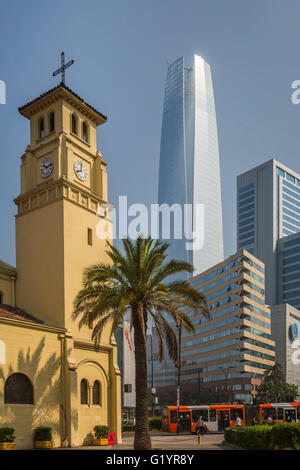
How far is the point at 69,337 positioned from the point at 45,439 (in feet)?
20.9

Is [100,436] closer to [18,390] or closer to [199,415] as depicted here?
[18,390]

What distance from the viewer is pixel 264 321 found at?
123000 millimetres

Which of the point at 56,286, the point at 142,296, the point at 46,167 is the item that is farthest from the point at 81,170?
the point at 142,296

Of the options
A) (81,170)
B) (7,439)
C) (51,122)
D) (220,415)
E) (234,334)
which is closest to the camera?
(7,439)

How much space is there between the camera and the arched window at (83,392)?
34.0 m

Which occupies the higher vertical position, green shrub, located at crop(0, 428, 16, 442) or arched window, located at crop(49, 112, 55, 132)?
arched window, located at crop(49, 112, 55, 132)

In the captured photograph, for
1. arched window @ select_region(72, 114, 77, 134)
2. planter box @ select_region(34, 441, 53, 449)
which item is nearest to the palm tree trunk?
planter box @ select_region(34, 441, 53, 449)

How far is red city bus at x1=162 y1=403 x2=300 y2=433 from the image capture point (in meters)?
50.0

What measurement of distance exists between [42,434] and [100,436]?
Answer: 481 centimetres

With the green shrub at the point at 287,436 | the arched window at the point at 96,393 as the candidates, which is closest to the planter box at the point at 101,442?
the arched window at the point at 96,393

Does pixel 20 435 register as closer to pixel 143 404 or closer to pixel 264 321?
pixel 143 404

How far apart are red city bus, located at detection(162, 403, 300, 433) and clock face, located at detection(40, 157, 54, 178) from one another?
25997 mm

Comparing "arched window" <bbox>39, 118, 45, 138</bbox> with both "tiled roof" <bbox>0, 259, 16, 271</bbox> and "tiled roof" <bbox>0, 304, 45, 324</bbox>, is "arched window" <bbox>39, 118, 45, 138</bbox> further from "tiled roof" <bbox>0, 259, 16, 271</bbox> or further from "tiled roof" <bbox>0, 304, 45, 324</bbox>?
"tiled roof" <bbox>0, 304, 45, 324</bbox>

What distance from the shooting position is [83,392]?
3425 cm
